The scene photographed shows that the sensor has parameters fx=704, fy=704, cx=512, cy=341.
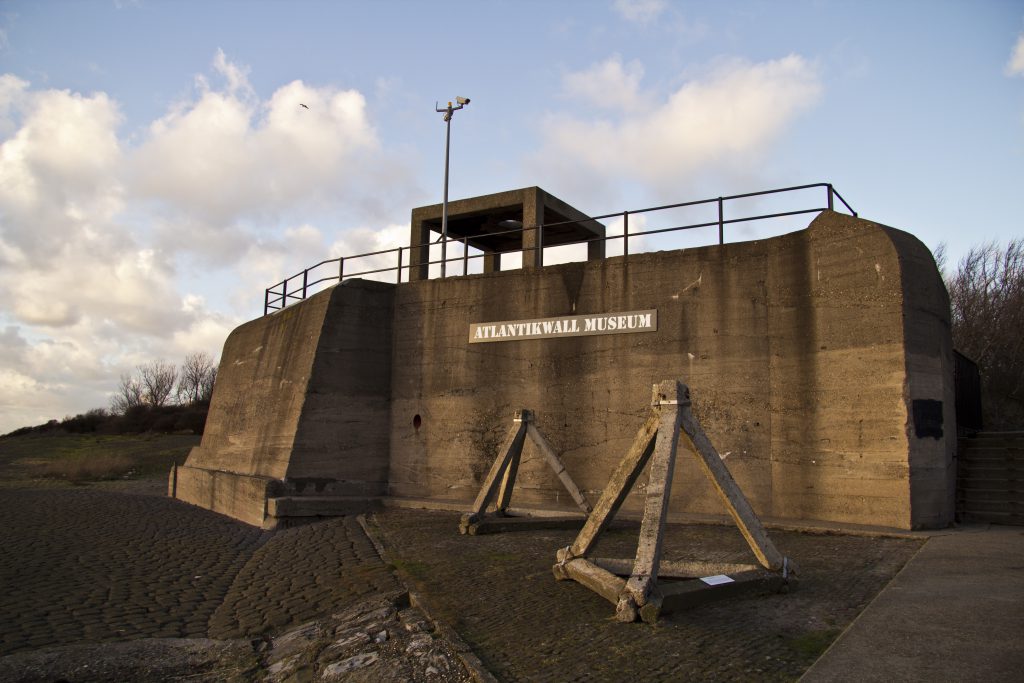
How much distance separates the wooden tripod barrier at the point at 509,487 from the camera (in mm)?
10477

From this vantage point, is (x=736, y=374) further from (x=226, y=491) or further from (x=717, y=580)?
(x=226, y=491)

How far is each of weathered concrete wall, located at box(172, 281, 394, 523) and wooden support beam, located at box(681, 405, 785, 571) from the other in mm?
9131

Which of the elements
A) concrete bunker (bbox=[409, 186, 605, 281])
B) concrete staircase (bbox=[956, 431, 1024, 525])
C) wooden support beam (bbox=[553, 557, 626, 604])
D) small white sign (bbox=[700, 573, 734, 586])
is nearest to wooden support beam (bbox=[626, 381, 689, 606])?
wooden support beam (bbox=[553, 557, 626, 604])

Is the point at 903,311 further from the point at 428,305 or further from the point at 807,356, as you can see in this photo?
the point at 428,305

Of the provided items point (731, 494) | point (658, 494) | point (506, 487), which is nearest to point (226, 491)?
point (506, 487)

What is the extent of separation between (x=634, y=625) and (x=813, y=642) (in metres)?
1.31

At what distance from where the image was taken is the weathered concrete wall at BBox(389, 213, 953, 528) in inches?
402

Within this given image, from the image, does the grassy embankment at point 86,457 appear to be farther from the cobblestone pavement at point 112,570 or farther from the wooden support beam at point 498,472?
the wooden support beam at point 498,472

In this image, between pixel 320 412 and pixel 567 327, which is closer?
pixel 567 327

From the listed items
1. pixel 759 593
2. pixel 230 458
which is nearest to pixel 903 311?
pixel 759 593

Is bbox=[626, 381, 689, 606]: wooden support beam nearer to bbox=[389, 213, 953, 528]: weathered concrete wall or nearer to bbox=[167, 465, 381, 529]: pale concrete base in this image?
bbox=[389, 213, 953, 528]: weathered concrete wall

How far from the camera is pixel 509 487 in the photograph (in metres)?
11.1

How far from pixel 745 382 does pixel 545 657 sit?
24.3 feet

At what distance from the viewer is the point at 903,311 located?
10.2 m
